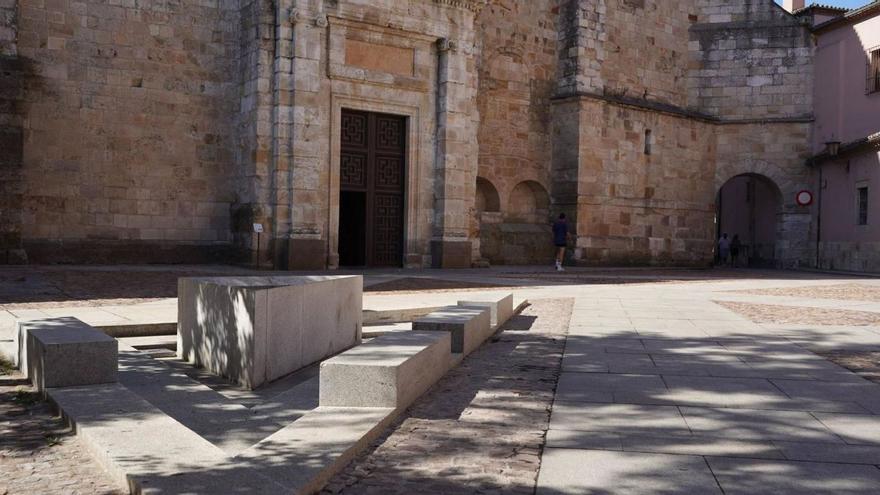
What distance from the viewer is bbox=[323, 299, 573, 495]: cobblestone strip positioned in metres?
3.57

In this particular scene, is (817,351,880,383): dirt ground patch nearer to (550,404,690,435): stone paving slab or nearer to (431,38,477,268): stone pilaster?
(550,404,690,435): stone paving slab

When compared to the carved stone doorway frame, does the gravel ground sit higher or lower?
lower

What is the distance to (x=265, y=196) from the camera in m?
17.1

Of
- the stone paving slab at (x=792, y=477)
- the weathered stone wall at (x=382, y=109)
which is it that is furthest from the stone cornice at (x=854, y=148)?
the stone paving slab at (x=792, y=477)

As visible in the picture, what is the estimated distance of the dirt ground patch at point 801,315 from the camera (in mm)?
9844

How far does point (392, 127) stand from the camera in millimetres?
19328

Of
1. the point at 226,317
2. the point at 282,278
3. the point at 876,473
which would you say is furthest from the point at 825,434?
the point at 282,278

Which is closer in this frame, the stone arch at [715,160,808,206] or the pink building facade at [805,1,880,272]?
the pink building facade at [805,1,880,272]

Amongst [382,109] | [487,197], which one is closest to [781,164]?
[487,197]

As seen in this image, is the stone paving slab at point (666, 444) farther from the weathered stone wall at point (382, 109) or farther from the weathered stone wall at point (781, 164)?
the weathered stone wall at point (781, 164)

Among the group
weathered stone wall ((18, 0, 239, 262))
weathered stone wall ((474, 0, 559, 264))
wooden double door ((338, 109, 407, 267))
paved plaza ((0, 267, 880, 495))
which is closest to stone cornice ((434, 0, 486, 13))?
weathered stone wall ((474, 0, 559, 264))

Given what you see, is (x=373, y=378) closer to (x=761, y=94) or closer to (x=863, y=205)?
(x=863, y=205)

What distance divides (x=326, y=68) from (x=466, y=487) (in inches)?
605

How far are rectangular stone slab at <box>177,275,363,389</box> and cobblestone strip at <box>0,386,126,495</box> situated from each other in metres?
1.55
